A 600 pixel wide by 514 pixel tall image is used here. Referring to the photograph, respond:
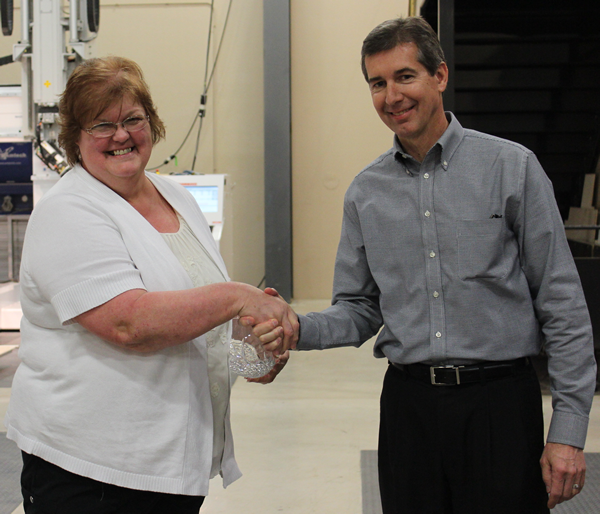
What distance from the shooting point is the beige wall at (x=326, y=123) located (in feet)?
23.8

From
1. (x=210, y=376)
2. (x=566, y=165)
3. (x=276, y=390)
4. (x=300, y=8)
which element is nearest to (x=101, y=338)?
(x=210, y=376)

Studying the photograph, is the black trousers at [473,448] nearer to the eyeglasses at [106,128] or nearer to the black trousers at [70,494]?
the black trousers at [70,494]

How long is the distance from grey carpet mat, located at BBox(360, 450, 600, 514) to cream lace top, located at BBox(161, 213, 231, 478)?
1277 mm

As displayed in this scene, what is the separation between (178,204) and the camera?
157cm

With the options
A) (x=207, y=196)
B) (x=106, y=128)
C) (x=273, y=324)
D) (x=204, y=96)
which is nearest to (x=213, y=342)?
(x=273, y=324)

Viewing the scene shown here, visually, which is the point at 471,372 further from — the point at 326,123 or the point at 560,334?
the point at 326,123

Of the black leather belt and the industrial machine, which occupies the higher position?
the industrial machine

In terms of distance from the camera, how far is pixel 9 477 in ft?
9.41

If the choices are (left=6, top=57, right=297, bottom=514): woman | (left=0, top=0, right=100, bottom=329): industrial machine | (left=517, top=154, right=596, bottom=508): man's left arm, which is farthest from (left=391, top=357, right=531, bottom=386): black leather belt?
(left=0, top=0, right=100, bottom=329): industrial machine

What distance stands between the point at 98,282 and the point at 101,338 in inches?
5.2

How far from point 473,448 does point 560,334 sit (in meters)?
0.34

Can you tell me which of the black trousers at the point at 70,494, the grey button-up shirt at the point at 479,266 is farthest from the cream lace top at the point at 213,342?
the grey button-up shirt at the point at 479,266

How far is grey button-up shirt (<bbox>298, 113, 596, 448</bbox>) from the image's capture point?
1.45 metres

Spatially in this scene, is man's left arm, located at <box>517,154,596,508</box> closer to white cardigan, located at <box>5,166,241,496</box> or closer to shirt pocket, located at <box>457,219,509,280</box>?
shirt pocket, located at <box>457,219,509,280</box>
